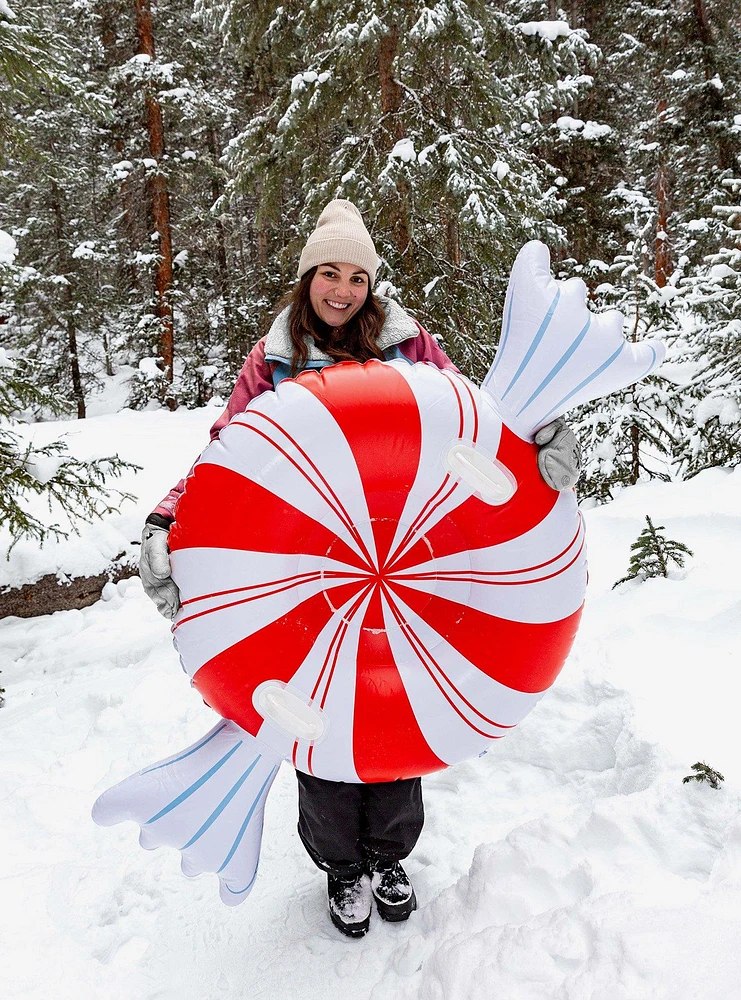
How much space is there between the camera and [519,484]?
1.71 m

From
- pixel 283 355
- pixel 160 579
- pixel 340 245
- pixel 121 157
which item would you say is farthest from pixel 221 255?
pixel 160 579

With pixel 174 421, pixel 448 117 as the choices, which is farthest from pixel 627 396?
pixel 174 421

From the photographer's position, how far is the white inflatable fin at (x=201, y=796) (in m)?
1.89

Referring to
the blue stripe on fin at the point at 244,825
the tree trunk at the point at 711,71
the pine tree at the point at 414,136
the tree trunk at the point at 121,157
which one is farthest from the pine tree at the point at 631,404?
the tree trunk at the point at 121,157

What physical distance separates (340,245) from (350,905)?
7.02 ft

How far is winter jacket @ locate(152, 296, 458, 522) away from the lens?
207cm

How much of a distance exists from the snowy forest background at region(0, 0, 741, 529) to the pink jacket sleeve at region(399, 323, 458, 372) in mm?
2692

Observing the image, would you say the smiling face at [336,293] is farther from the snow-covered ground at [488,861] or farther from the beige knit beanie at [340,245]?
the snow-covered ground at [488,861]

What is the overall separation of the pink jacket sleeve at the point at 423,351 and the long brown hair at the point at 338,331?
4.3 inches

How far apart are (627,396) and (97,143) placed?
11.8 metres

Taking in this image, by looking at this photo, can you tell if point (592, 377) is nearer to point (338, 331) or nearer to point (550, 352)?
point (550, 352)

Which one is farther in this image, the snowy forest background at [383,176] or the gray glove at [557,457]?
the snowy forest background at [383,176]

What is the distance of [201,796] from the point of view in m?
1.90

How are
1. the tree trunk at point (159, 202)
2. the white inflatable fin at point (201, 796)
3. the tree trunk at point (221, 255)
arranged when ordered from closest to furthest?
the white inflatable fin at point (201, 796)
the tree trunk at point (159, 202)
the tree trunk at point (221, 255)
